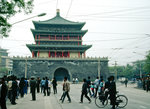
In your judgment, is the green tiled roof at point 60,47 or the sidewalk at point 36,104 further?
the green tiled roof at point 60,47

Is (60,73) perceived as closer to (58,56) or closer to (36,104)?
(58,56)

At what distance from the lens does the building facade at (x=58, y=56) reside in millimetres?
43250

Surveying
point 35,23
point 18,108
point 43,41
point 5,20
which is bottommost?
point 18,108

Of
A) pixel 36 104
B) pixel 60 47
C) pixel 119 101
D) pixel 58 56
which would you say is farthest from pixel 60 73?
pixel 119 101

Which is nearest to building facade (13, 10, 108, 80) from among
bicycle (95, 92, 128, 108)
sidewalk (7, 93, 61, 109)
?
sidewalk (7, 93, 61, 109)

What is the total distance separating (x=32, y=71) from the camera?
43000 mm

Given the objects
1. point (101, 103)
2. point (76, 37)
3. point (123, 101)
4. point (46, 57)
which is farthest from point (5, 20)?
point (76, 37)

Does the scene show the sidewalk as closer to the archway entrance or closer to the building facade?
the building facade

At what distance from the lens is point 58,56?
150ft

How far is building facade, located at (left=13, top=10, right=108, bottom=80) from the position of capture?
43.2 m

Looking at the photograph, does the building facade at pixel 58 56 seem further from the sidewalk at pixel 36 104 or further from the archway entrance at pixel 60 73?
the sidewalk at pixel 36 104

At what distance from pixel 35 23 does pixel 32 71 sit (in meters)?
11.0

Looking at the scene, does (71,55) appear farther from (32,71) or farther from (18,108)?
(18,108)

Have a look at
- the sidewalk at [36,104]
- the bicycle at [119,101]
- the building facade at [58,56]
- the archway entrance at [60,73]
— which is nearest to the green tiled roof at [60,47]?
the building facade at [58,56]
